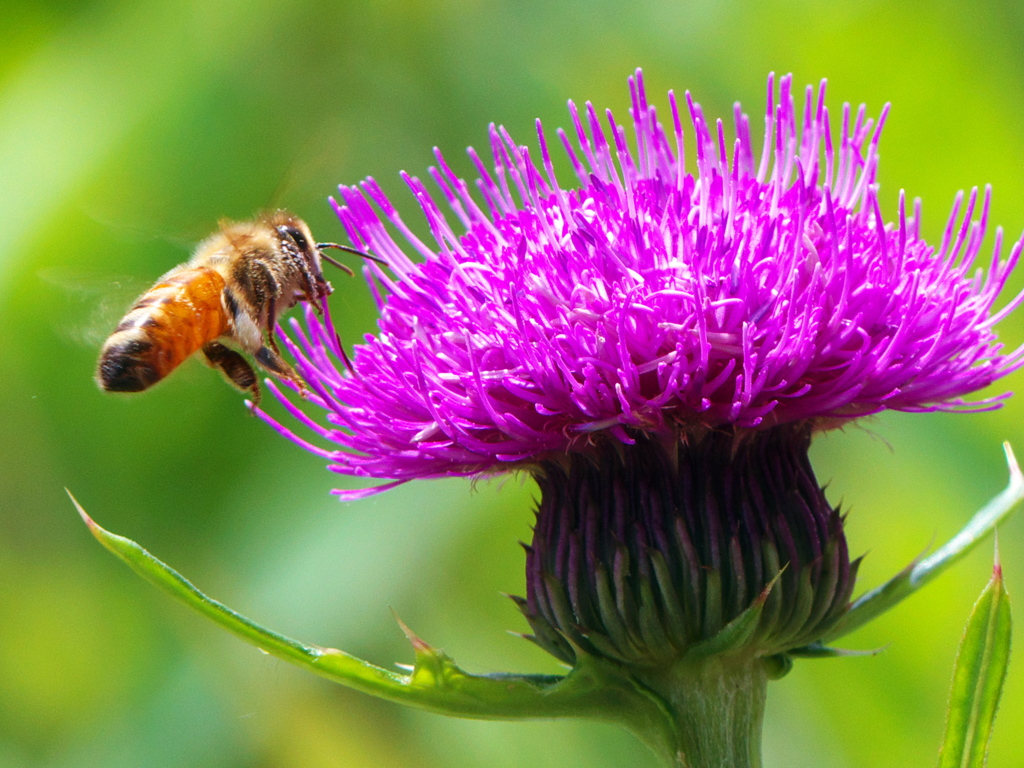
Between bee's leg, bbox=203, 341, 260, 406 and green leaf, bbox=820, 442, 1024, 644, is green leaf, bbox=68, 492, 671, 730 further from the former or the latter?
bee's leg, bbox=203, 341, 260, 406

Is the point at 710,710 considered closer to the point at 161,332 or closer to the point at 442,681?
the point at 442,681

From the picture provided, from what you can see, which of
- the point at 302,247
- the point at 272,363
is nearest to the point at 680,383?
the point at 272,363

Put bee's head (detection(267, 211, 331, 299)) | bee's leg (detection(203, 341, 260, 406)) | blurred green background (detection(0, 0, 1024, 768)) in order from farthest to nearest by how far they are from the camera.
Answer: blurred green background (detection(0, 0, 1024, 768))
bee's head (detection(267, 211, 331, 299))
bee's leg (detection(203, 341, 260, 406))

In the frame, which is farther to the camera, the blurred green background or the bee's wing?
the blurred green background

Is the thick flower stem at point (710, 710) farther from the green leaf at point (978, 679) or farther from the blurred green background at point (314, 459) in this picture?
the blurred green background at point (314, 459)

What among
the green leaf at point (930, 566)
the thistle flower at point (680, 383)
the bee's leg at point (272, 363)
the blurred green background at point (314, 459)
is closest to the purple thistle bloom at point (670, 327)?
the thistle flower at point (680, 383)

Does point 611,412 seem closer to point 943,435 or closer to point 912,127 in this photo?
point 943,435

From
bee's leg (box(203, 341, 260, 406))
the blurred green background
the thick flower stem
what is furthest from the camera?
the blurred green background

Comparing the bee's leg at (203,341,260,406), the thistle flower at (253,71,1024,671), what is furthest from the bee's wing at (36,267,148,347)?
the thistle flower at (253,71,1024,671)
